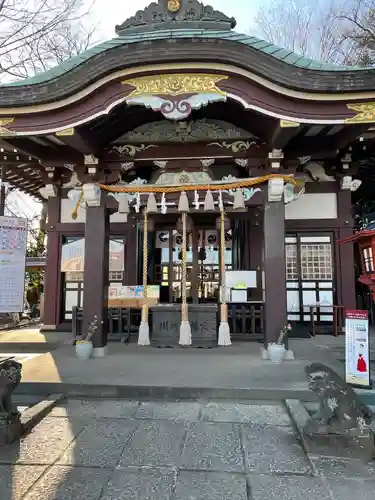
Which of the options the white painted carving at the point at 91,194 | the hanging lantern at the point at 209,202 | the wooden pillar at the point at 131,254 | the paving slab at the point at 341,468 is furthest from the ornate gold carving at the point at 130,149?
the paving slab at the point at 341,468

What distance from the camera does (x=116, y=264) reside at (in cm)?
926

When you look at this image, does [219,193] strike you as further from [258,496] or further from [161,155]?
[258,496]

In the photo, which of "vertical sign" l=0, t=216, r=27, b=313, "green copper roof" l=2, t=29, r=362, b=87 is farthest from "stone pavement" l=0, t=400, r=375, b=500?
"green copper roof" l=2, t=29, r=362, b=87

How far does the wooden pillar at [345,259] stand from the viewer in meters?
8.50

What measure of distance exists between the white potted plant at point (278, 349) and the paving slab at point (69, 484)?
365 centimetres

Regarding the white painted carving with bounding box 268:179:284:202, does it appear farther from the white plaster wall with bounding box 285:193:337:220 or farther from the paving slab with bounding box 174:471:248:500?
the paving slab with bounding box 174:471:248:500

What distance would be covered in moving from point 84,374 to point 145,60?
4.57 meters

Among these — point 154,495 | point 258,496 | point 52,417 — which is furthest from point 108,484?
point 52,417

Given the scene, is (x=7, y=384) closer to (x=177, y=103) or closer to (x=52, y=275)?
(x=177, y=103)

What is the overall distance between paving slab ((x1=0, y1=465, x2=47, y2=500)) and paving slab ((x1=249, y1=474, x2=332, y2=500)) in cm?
166

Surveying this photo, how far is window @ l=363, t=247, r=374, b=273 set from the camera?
14.1 ft

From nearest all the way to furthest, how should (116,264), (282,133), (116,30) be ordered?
(282,133) < (116,30) < (116,264)

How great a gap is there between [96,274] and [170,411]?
3.11 metres

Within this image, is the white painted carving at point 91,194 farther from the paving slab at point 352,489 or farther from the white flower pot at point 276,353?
the paving slab at point 352,489
